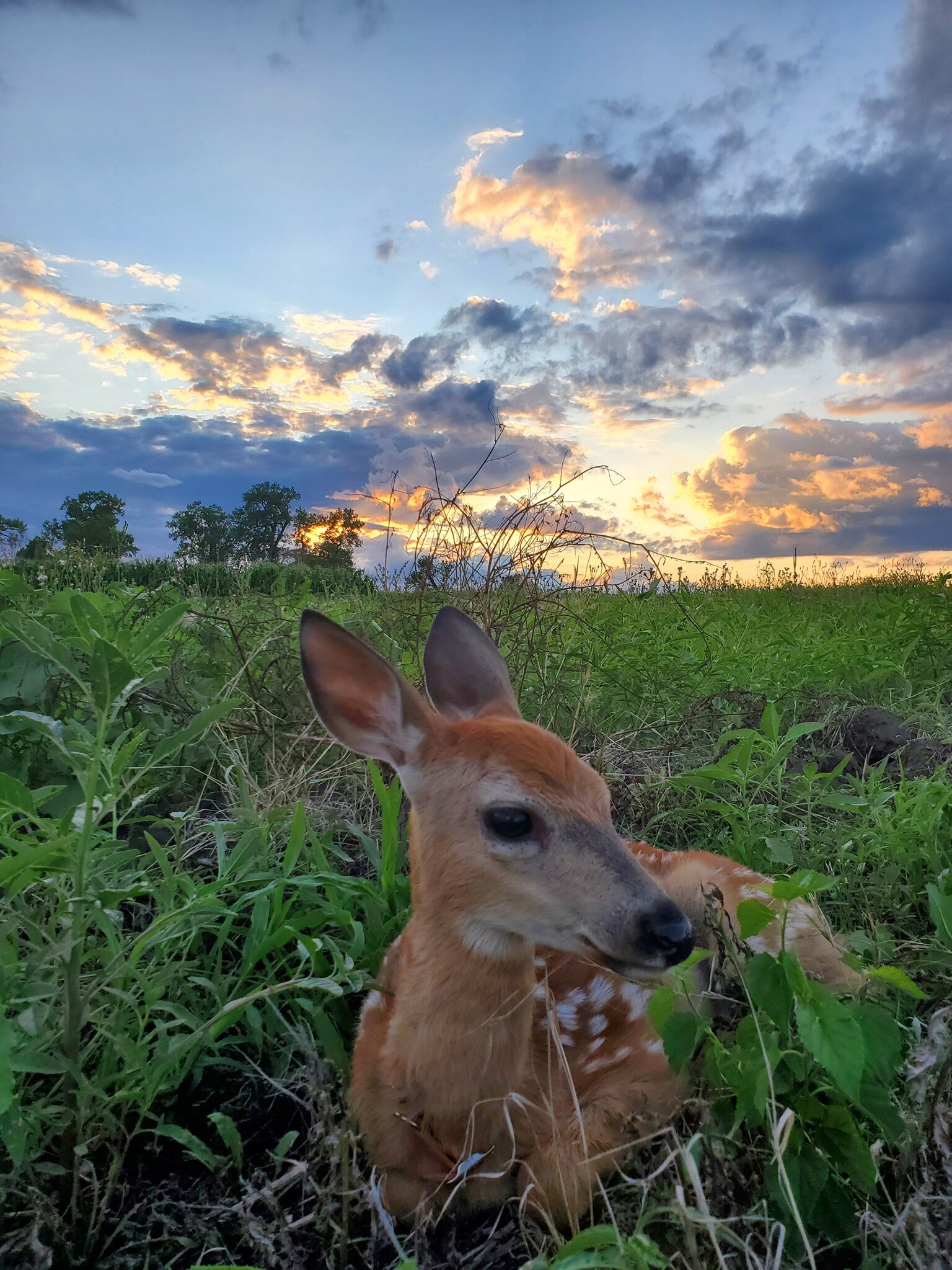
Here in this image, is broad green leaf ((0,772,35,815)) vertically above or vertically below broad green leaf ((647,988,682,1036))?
above

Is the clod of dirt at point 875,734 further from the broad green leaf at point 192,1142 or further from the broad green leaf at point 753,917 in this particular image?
the broad green leaf at point 192,1142

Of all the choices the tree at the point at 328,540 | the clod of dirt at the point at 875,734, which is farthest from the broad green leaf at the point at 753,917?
the tree at the point at 328,540

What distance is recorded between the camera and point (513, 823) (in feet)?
6.88

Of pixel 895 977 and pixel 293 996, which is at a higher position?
pixel 895 977

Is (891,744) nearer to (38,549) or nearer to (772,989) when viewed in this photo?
(772,989)

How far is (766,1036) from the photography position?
5.91ft

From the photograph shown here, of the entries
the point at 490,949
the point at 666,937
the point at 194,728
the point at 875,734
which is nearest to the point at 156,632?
the point at 194,728

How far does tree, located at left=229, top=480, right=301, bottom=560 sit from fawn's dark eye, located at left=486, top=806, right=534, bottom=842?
623 centimetres

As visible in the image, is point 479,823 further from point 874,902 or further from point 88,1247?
point 874,902

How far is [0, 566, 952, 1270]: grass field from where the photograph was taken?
179 centimetres

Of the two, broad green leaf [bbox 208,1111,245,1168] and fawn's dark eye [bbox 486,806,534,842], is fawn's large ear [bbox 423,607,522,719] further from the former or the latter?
broad green leaf [bbox 208,1111,245,1168]

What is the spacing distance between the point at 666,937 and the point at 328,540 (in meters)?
6.69

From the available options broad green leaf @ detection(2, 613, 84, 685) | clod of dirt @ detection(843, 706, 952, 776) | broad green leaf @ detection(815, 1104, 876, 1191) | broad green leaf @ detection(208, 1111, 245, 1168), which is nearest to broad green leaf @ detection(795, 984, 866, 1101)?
broad green leaf @ detection(815, 1104, 876, 1191)

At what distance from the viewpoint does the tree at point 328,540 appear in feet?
24.4
